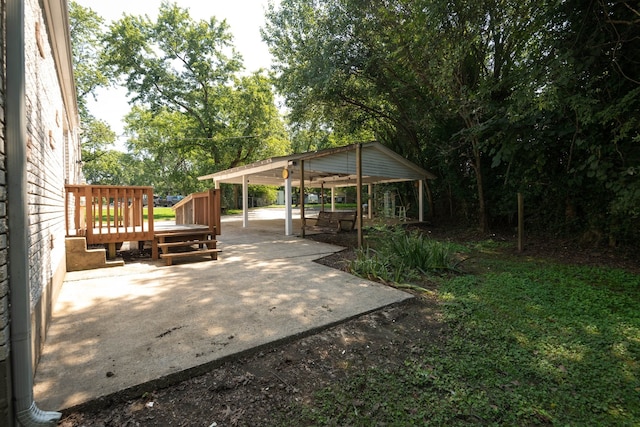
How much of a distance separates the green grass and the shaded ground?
0.15 metres

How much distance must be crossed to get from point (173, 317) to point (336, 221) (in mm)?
8106

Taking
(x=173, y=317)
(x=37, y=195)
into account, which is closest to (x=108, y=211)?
(x=37, y=195)

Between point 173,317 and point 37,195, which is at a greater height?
point 37,195

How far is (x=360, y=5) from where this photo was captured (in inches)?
337

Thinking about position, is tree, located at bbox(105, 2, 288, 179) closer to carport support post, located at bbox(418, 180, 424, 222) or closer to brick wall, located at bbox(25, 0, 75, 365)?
carport support post, located at bbox(418, 180, 424, 222)

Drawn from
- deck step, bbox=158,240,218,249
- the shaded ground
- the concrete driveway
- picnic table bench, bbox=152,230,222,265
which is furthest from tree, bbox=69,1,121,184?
the shaded ground

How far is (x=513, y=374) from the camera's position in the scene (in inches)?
83.9

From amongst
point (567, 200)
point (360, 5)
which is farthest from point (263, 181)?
point (567, 200)

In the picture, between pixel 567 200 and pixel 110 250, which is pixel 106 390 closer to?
pixel 110 250

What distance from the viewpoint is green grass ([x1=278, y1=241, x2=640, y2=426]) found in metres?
1.71

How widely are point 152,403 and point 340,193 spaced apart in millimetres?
40525

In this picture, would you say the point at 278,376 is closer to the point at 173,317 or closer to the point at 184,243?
the point at 173,317

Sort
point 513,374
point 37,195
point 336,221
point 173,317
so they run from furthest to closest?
point 336,221 → point 173,317 → point 37,195 → point 513,374

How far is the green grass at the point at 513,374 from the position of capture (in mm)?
1715
